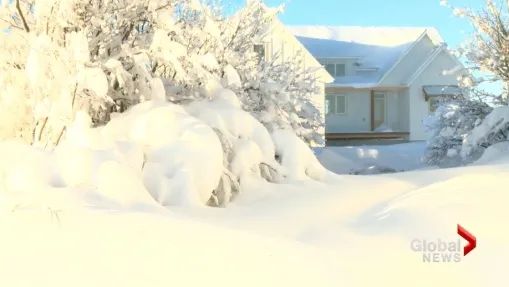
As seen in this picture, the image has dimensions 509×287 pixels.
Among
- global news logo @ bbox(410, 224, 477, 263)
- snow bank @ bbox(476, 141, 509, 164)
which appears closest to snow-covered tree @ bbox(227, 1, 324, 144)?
snow bank @ bbox(476, 141, 509, 164)

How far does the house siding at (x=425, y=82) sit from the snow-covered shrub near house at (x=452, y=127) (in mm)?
12290

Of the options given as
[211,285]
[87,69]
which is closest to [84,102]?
[87,69]

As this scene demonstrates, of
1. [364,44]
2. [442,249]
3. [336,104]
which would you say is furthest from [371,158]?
[442,249]

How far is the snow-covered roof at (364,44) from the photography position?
106 feet

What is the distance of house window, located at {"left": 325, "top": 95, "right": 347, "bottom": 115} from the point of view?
105ft

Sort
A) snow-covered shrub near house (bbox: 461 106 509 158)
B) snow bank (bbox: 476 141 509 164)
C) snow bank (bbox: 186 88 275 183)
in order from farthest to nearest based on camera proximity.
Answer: snow-covered shrub near house (bbox: 461 106 509 158) → snow bank (bbox: 476 141 509 164) → snow bank (bbox: 186 88 275 183)

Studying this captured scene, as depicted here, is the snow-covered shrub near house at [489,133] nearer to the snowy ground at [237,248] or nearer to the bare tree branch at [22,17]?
the snowy ground at [237,248]

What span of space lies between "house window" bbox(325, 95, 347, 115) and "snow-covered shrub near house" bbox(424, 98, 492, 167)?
12.5 metres

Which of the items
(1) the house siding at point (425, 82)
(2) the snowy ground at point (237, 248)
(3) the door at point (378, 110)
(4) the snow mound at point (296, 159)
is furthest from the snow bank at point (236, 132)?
(3) the door at point (378, 110)

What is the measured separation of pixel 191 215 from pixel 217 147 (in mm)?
1271

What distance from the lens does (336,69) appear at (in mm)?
32906

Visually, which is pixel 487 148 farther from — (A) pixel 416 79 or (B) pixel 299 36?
(B) pixel 299 36

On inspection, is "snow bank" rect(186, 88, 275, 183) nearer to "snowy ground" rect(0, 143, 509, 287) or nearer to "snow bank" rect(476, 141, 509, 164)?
"snowy ground" rect(0, 143, 509, 287)

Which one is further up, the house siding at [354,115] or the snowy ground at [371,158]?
the house siding at [354,115]
